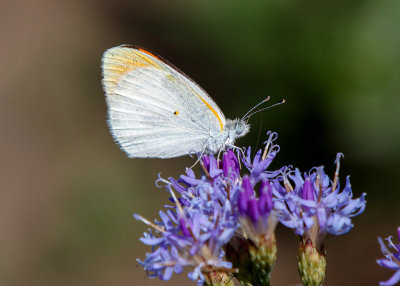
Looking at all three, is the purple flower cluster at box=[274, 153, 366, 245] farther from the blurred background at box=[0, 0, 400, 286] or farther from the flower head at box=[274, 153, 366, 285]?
the blurred background at box=[0, 0, 400, 286]

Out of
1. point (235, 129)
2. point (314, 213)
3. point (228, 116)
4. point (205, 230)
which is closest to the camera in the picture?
point (205, 230)

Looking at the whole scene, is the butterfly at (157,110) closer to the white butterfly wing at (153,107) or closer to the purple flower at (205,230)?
the white butterfly wing at (153,107)

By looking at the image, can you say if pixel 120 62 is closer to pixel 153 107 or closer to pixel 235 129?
pixel 153 107

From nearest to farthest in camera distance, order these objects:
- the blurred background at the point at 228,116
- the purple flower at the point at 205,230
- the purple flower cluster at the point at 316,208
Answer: the purple flower at the point at 205,230 → the purple flower cluster at the point at 316,208 → the blurred background at the point at 228,116

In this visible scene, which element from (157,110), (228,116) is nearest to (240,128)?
(157,110)

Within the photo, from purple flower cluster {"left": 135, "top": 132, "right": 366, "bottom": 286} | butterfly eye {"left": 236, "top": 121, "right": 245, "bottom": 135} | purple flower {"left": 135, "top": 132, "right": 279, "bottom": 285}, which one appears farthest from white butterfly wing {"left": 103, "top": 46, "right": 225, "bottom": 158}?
purple flower {"left": 135, "top": 132, "right": 279, "bottom": 285}

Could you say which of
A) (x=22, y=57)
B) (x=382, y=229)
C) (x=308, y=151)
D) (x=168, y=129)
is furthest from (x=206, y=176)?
(x=22, y=57)

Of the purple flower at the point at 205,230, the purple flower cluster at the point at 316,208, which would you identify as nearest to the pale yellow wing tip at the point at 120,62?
the purple flower at the point at 205,230

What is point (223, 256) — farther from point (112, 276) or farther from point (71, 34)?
point (71, 34)
